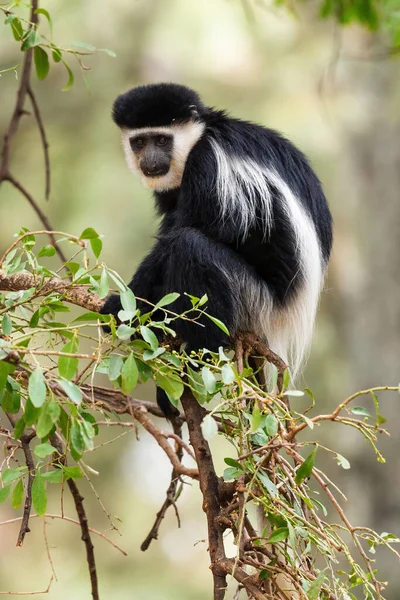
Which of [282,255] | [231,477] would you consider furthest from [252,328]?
[231,477]

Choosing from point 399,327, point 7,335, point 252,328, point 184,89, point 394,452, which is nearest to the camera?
point 7,335

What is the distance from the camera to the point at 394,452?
20.3 feet

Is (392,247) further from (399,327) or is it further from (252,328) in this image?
(252,328)

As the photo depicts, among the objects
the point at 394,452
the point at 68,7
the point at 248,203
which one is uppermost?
the point at 68,7

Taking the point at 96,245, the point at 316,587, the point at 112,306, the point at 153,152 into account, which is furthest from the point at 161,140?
the point at 316,587

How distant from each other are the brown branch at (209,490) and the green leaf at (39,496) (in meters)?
0.32

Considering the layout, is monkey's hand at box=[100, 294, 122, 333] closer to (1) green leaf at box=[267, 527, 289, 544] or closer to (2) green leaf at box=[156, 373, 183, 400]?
(2) green leaf at box=[156, 373, 183, 400]

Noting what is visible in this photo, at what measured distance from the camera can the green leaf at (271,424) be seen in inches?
53.8

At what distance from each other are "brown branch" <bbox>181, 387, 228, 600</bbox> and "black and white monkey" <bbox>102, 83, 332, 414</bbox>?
0.43 metres

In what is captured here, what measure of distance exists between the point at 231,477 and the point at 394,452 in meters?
5.01

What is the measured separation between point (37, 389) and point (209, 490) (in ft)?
1.68

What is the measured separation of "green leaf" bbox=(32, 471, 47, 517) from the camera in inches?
53.2

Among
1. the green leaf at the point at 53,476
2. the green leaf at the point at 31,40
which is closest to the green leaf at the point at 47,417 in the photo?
the green leaf at the point at 53,476

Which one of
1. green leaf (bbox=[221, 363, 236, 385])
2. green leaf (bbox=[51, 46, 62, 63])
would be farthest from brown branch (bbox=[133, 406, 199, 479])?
green leaf (bbox=[51, 46, 62, 63])
